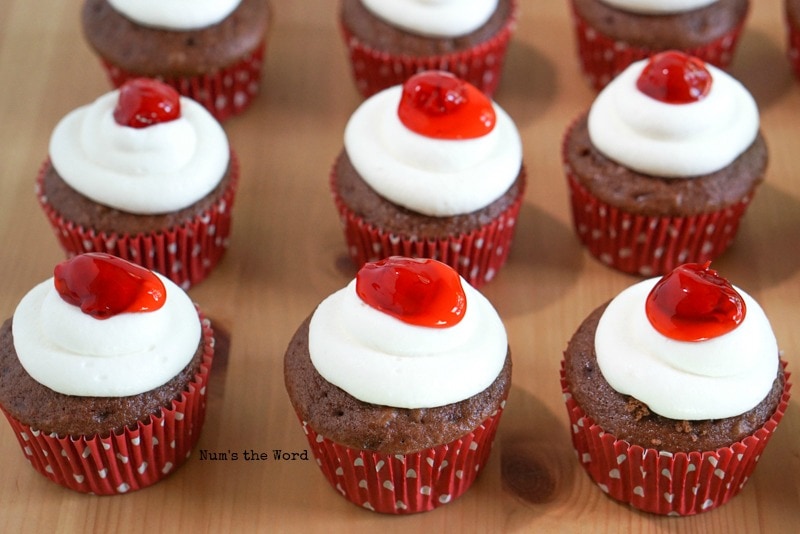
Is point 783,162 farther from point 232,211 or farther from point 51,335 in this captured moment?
point 51,335

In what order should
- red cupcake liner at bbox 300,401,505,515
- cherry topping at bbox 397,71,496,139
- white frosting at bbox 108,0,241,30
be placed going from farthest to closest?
white frosting at bbox 108,0,241,30 < cherry topping at bbox 397,71,496,139 < red cupcake liner at bbox 300,401,505,515

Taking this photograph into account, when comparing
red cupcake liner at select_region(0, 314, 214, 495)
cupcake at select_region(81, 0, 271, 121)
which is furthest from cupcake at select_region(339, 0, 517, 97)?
red cupcake liner at select_region(0, 314, 214, 495)

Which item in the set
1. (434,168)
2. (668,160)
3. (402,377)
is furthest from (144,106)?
(668,160)

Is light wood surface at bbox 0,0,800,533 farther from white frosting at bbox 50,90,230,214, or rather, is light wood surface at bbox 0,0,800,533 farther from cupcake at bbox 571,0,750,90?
white frosting at bbox 50,90,230,214

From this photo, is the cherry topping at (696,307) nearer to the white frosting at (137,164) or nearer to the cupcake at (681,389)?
the cupcake at (681,389)

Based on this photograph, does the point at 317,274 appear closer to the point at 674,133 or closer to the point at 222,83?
the point at 222,83
